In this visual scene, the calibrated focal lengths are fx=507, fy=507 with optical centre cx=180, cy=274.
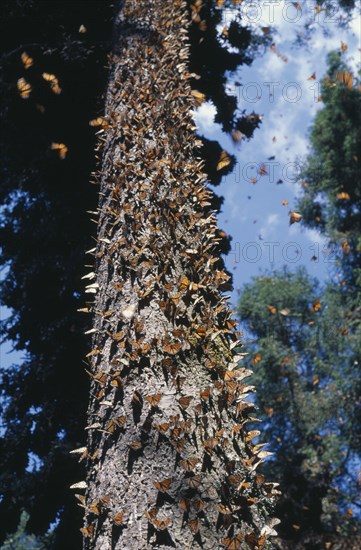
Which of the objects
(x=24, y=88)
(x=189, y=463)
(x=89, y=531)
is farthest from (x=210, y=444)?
(x=24, y=88)

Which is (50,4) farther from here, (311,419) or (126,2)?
(311,419)

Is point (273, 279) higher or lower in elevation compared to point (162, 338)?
higher

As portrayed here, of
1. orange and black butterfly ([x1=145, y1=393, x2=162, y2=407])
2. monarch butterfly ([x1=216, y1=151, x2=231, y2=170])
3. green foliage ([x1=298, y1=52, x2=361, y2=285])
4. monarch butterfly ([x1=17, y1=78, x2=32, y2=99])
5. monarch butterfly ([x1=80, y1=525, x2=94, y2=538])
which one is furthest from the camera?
green foliage ([x1=298, y1=52, x2=361, y2=285])

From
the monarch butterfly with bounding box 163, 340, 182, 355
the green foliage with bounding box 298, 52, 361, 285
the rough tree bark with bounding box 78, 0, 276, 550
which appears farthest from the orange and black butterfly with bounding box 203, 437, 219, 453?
the green foliage with bounding box 298, 52, 361, 285

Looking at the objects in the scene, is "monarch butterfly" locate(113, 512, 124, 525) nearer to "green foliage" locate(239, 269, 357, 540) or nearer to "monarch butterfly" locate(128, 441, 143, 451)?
"monarch butterfly" locate(128, 441, 143, 451)

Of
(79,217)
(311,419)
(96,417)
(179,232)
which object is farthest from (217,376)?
(311,419)

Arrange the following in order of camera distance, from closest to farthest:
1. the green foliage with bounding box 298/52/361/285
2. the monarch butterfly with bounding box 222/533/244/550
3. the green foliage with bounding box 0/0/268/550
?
the monarch butterfly with bounding box 222/533/244/550 < the green foliage with bounding box 0/0/268/550 < the green foliage with bounding box 298/52/361/285
